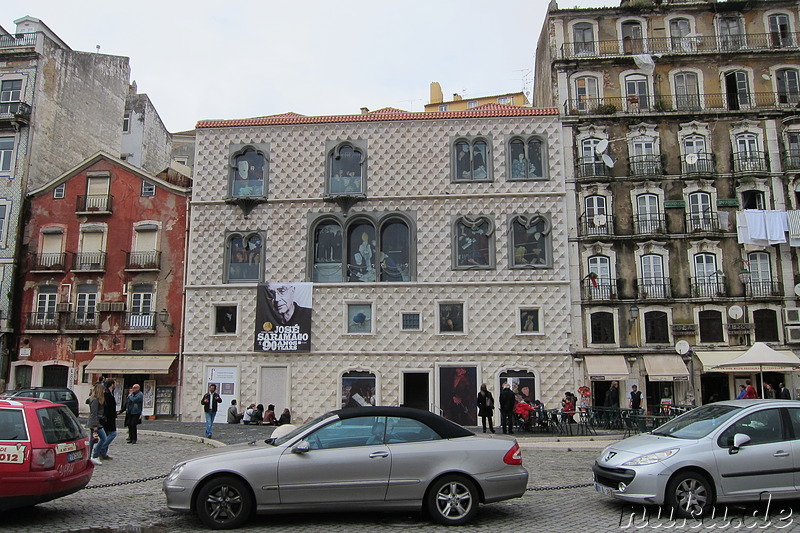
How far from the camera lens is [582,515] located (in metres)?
10.5

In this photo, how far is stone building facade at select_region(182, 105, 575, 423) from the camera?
1185 inches

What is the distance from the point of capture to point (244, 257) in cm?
3197

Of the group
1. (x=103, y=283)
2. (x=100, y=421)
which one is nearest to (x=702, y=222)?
(x=100, y=421)

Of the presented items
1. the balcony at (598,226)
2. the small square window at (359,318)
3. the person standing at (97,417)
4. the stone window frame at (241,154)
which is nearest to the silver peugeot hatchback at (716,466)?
the person standing at (97,417)

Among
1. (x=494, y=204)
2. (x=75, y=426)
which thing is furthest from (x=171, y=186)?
(x=75, y=426)


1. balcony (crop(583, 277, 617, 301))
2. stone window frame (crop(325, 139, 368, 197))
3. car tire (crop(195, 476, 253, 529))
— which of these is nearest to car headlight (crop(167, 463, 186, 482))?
car tire (crop(195, 476, 253, 529))

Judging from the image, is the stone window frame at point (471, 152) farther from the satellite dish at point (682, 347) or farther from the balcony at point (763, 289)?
the balcony at point (763, 289)

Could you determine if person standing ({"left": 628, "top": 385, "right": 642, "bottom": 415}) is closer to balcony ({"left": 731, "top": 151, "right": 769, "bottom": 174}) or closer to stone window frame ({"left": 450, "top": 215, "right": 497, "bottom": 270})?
stone window frame ({"left": 450, "top": 215, "right": 497, "bottom": 270})

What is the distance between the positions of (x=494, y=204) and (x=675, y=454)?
22014mm

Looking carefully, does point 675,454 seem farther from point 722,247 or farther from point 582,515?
point 722,247

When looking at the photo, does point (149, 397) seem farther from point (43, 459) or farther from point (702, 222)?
point (702, 222)

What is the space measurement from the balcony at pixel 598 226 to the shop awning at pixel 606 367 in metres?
5.69

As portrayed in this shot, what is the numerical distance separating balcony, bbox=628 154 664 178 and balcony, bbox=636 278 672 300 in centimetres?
502

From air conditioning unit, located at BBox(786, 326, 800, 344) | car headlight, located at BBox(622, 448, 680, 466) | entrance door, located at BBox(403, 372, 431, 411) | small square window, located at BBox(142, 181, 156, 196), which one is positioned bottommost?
car headlight, located at BBox(622, 448, 680, 466)
